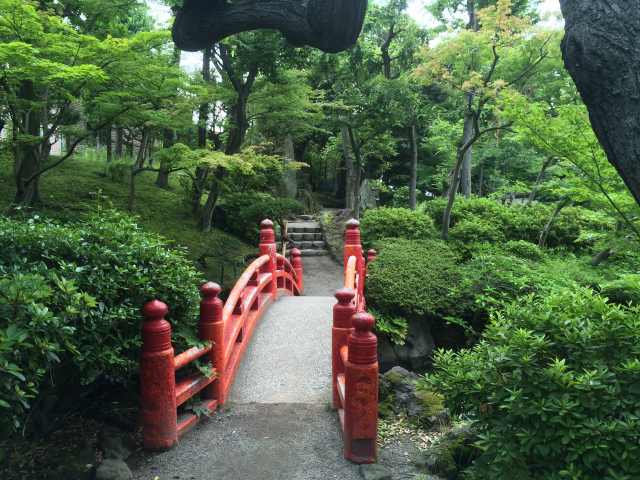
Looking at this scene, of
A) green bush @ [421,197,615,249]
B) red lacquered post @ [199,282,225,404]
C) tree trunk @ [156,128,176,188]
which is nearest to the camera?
red lacquered post @ [199,282,225,404]

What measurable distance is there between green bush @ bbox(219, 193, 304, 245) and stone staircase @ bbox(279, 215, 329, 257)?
1.33 metres

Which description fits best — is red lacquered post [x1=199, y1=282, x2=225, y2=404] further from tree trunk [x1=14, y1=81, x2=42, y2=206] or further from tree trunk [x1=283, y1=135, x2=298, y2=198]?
tree trunk [x1=283, y1=135, x2=298, y2=198]

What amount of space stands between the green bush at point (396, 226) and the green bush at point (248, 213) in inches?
164

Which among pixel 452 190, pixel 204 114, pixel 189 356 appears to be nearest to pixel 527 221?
pixel 452 190

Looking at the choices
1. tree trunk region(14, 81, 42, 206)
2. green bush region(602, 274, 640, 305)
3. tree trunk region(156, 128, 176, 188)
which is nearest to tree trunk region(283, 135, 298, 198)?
tree trunk region(156, 128, 176, 188)

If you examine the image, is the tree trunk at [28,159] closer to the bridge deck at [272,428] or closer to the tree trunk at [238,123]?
the tree trunk at [238,123]

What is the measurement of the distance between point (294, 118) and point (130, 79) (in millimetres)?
5166

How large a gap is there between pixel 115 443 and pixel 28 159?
26.3 feet

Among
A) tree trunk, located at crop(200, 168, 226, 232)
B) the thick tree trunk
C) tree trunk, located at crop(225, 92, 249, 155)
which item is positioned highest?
tree trunk, located at crop(225, 92, 249, 155)

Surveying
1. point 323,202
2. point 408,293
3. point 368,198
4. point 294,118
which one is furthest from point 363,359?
point 323,202

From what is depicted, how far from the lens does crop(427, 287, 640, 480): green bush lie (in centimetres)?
203

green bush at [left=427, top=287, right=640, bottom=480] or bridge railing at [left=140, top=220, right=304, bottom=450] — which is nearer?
green bush at [left=427, top=287, right=640, bottom=480]

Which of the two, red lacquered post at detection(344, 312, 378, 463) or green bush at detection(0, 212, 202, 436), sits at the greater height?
green bush at detection(0, 212, 202, 436)

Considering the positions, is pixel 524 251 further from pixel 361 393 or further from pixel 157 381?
pixel 157 381
